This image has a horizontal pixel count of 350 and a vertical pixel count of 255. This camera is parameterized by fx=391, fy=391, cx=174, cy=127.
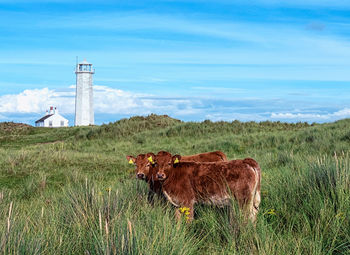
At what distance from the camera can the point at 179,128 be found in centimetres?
3206

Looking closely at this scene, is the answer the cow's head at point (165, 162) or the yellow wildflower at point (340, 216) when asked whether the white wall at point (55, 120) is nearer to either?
the cow's head at point (165, 162)

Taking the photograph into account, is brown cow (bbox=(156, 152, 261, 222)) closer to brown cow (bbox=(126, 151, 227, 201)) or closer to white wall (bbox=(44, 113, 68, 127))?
brown cow (bbox=(126, 151, 227, 201))

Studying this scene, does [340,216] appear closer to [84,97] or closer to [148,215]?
[148,215]

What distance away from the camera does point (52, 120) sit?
80.7 m

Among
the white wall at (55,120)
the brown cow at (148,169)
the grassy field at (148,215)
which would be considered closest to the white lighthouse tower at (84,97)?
the white wall at (55,120)

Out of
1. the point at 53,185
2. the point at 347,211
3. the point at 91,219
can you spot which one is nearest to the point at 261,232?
the point at 347,211

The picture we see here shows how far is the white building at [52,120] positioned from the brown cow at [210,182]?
254 feet

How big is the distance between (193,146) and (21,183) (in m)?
13.4

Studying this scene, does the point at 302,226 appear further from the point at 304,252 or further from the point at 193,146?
the point at 193,146

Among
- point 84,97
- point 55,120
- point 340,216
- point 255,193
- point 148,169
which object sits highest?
point 84,97

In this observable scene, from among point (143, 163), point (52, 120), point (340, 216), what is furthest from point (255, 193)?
point (52, 120)

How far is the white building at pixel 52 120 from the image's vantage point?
263 ft

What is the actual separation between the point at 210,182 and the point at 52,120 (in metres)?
78.4

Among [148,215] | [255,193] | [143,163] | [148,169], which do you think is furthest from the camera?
[148,169]
